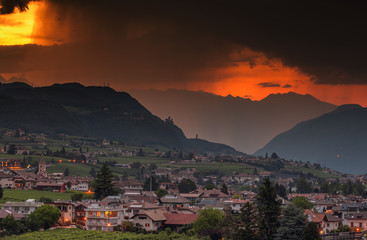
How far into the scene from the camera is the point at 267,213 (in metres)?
69.9

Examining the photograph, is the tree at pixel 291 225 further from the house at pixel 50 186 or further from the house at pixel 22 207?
the house at pixel 50 186

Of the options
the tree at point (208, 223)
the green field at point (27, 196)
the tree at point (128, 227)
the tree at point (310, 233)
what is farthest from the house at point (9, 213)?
the tree at point (310, 233)

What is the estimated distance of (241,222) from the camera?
71688mm

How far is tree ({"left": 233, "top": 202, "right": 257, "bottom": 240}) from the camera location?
227ft

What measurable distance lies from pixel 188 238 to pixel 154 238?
4.03 m

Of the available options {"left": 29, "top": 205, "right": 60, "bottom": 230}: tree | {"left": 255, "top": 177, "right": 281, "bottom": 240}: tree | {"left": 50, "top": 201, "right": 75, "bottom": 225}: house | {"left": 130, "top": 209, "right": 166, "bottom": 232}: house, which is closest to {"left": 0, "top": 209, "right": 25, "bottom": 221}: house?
{"left": 29, "top": 205, "right": 60, "bottom": 230}: tree

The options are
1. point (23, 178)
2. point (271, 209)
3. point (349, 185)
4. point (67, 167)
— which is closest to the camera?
point (271, 209)

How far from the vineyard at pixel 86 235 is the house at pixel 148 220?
501cm

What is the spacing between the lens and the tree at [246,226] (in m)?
69.2

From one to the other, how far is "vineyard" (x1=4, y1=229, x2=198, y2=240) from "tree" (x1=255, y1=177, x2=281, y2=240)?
32.2 feet

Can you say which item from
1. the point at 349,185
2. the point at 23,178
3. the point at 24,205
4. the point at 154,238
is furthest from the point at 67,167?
the point at 154,238

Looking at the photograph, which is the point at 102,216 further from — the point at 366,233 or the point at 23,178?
the point at 23,178

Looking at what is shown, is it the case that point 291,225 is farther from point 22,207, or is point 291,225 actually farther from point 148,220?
point 22,207

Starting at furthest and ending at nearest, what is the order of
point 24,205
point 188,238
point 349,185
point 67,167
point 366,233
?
point 67,167, point 349,185, point 24,205, point 366,233, point 188,238
